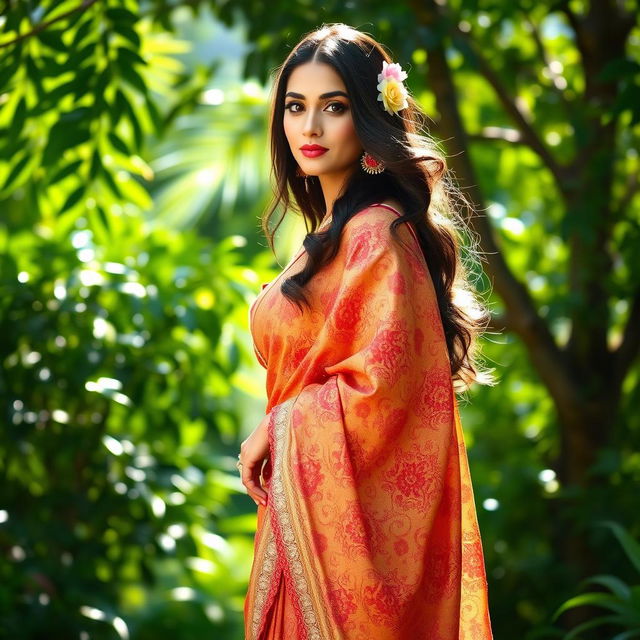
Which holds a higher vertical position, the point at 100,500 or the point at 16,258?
the point at 16,258

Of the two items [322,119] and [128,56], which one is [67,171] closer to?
[128,56]

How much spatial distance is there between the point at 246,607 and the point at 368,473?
36 cm

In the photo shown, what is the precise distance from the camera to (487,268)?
3.42 meters

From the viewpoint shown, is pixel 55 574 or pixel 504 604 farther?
pixel 504 604

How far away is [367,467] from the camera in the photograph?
1.79 meters

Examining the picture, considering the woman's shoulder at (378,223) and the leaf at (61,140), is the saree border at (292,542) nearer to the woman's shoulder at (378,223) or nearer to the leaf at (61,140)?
the woman's shoulder at (378,223)

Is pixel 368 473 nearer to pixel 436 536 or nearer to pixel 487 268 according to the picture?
pixel 436 536

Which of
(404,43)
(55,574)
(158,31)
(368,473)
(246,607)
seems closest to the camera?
(368,473)

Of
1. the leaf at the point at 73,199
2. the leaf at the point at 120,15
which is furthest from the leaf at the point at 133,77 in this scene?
the leaf at the point at 73,199

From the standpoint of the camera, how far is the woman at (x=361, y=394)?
1758 mm

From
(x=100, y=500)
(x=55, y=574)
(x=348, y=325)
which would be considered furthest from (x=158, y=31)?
(x=348, y=325)

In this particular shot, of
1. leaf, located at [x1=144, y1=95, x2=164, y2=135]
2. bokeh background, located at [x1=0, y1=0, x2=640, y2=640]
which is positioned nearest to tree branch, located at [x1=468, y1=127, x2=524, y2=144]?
bokeh background, located at [x1=0, y1=0, x2=640, y2=640]

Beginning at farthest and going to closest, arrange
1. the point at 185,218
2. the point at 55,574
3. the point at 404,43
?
the point at 185,218 < the point at 55,574 < the point at 404,43

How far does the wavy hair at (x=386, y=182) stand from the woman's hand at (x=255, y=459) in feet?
0.81
